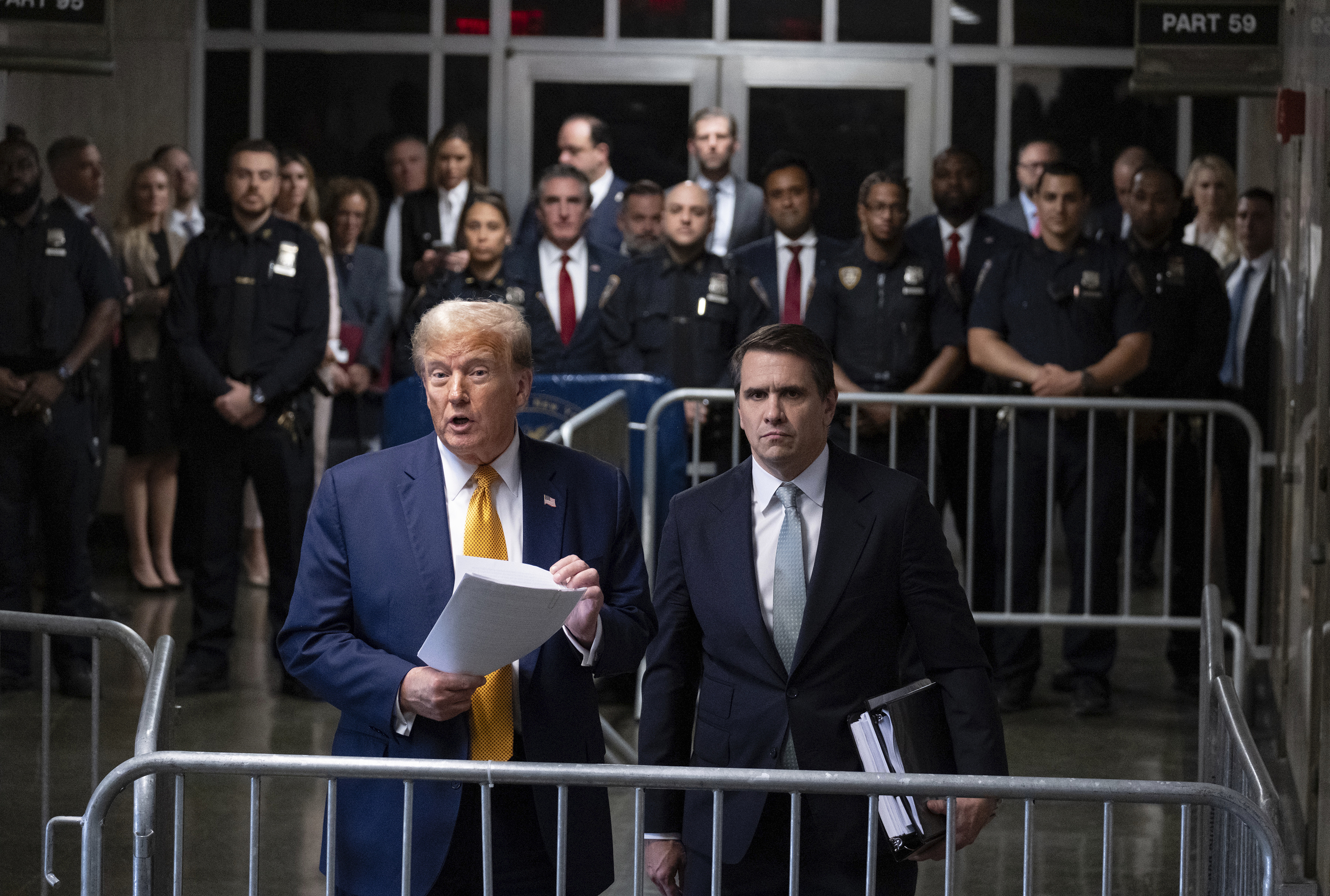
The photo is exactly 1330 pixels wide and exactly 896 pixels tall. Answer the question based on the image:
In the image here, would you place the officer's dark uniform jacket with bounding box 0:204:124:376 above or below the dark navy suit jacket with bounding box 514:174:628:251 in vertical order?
below

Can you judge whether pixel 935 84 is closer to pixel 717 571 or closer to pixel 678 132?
pixel 678 132

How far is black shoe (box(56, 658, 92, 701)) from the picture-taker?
22.4 ft

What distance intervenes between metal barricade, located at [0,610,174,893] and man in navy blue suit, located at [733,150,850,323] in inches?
177

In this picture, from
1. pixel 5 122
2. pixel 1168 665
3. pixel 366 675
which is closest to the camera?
pixel 366 675

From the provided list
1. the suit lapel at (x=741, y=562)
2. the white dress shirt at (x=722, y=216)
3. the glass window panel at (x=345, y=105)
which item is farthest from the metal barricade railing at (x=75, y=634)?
the glass window panel at (x=345, y=105)

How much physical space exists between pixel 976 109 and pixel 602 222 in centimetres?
306

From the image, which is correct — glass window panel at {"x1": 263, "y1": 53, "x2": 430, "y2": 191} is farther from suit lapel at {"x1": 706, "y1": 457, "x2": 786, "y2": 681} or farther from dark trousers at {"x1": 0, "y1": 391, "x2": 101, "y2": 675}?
suit lapel at {"x1": 706, "y1": 457, "x2": 786, "y2": 681}

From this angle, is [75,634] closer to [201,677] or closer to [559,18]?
[201,677]

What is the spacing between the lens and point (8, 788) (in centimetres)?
579

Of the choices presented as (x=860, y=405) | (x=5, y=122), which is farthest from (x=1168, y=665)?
(x=5, y=122)

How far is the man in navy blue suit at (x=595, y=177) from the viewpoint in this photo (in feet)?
30.3

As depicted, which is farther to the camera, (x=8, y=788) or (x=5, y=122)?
(x=5, y=122)

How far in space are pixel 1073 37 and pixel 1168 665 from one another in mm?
4815

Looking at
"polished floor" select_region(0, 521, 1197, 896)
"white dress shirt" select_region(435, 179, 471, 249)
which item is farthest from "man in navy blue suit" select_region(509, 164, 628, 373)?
"white dress shirt" select_region(435, 179, 471, 249)
